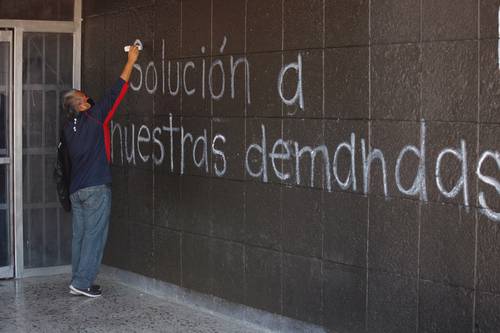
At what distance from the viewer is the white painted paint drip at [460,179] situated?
15.9ft

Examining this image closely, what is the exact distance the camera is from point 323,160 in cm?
581

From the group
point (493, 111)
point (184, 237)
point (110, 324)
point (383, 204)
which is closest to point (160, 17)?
point (184, 237)

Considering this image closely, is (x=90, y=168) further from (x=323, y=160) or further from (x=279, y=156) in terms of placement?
(x=323, y=160)

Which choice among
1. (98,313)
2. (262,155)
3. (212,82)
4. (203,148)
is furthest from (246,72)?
(98,313)

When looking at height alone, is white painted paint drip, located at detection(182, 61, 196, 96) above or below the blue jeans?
above

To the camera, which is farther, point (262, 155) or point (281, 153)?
point (262, 155)

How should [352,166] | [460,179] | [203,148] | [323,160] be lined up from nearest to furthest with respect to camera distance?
[460,179] → [352,166] → [323,160] → [203,148]

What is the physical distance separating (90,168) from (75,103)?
56 cm

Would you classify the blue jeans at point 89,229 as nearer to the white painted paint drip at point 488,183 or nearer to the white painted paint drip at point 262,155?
the white painted paint drip at point 262,155

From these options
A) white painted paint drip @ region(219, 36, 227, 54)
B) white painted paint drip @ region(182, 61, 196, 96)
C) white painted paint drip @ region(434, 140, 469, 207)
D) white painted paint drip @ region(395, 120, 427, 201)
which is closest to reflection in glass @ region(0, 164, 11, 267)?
white painted paint drip @ region(182, 61, 196, 96)

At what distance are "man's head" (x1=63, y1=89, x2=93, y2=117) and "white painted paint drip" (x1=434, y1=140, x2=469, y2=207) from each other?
3646mm

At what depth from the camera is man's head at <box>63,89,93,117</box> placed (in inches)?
301

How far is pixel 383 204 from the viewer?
17.6 feet

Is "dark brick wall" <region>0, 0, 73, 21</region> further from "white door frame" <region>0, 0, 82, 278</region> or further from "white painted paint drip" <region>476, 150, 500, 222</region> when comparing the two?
"white painted paint drip" <region>476, 150, 500, 222</region>
